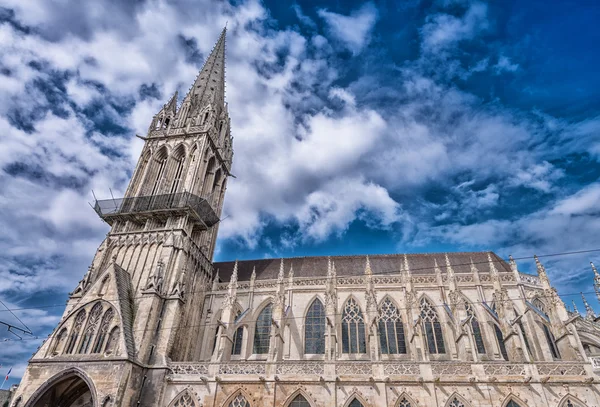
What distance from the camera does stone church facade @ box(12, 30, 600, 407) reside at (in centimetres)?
1755

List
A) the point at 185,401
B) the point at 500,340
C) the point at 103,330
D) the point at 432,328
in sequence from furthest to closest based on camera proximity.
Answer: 1. the point at 432,328
2. the point at 500,340
3. the point at 103,330
4. the point at 185,401

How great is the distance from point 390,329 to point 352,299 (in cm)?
312

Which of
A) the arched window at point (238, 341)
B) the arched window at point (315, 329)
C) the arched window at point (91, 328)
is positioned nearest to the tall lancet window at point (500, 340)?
the arched window at point (315, 329)

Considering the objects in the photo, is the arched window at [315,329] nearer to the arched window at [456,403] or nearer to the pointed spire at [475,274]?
the arched window at [456,403]

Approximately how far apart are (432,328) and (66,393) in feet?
72.1

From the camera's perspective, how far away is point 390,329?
22844 millimetres

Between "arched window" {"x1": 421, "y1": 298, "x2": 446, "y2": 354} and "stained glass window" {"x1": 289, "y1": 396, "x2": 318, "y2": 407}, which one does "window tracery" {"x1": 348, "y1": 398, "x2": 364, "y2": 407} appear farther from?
"arched window" {"x1": 421, "y1": 298, "x2": 446, "y2": 354}

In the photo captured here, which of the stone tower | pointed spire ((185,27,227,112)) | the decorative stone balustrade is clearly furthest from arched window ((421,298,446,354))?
pointed spire ((185,27,227,112))

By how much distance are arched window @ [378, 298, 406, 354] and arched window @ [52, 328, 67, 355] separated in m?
18.7

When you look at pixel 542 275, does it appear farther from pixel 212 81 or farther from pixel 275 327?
pixel 212 81

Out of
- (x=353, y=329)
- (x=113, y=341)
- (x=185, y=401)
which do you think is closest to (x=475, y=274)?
(x=353, y=329)

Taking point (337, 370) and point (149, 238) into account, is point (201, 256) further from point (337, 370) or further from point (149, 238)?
point (337, 370)

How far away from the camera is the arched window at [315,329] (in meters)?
22.7

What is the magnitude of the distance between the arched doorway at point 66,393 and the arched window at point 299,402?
33.8 feet
